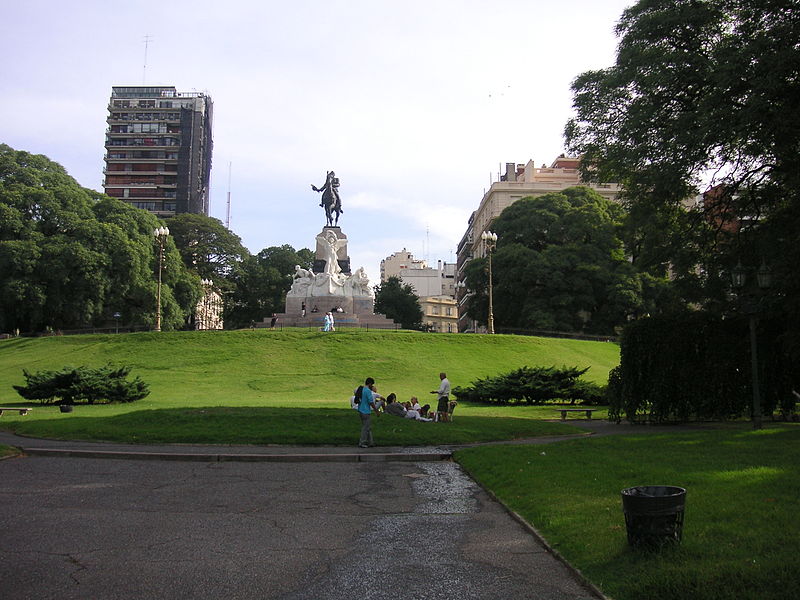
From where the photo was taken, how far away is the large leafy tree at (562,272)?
193 feet

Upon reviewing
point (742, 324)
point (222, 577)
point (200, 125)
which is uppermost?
point (200, 125)

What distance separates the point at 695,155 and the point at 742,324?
207 inches

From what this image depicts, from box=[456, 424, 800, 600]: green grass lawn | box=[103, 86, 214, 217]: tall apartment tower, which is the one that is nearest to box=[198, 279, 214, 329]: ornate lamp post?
box=[103, 86, 214, 217]: tall apartment tower

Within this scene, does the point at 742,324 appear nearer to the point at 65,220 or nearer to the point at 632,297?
the point at 632,297

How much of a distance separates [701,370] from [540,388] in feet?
30.7

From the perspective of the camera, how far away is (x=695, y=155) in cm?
1875

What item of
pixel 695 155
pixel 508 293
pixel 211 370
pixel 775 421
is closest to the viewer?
pixel 695 155

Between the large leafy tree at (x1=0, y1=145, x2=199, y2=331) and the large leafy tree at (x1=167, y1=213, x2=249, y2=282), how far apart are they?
13.9 metres

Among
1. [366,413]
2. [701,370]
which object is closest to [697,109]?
[701,370]

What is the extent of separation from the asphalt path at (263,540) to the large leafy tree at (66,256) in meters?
42.9

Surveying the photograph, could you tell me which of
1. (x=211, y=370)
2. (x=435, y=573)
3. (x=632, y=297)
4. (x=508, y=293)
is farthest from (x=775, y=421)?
(x=508, y=293)

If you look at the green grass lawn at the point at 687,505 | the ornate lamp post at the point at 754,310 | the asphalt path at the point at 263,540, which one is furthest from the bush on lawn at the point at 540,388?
the asphalt path at the point at 263,540

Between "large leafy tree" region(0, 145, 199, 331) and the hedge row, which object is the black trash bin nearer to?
the hedge row

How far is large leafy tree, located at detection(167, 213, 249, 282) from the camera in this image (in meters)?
78.4
